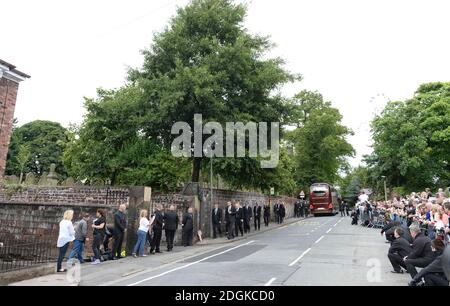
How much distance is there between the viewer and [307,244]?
17.2 metres

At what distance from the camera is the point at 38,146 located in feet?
205

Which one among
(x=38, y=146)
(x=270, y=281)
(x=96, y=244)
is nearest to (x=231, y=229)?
(x=96, y=244)

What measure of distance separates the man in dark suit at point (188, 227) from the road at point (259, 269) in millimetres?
2342

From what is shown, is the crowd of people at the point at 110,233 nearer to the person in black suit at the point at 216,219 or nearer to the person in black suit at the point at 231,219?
the person in black suit at the point at 216,219

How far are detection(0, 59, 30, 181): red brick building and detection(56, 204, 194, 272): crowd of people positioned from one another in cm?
1133

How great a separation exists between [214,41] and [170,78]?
325cm

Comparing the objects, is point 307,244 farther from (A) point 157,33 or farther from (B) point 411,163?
(B) point 411,163

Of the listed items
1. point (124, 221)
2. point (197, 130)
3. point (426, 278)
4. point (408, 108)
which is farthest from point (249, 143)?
A: point (408, 108)

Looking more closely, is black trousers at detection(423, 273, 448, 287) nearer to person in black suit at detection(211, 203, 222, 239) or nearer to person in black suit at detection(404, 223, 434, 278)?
person in black suit at detection(404, 223, 434, 278)

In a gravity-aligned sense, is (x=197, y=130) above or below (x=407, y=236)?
above

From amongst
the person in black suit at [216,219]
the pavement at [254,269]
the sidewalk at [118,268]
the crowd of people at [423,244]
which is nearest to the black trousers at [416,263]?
the crowd of people at [423,244]

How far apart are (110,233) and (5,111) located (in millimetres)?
13661

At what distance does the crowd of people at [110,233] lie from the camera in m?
11.6
